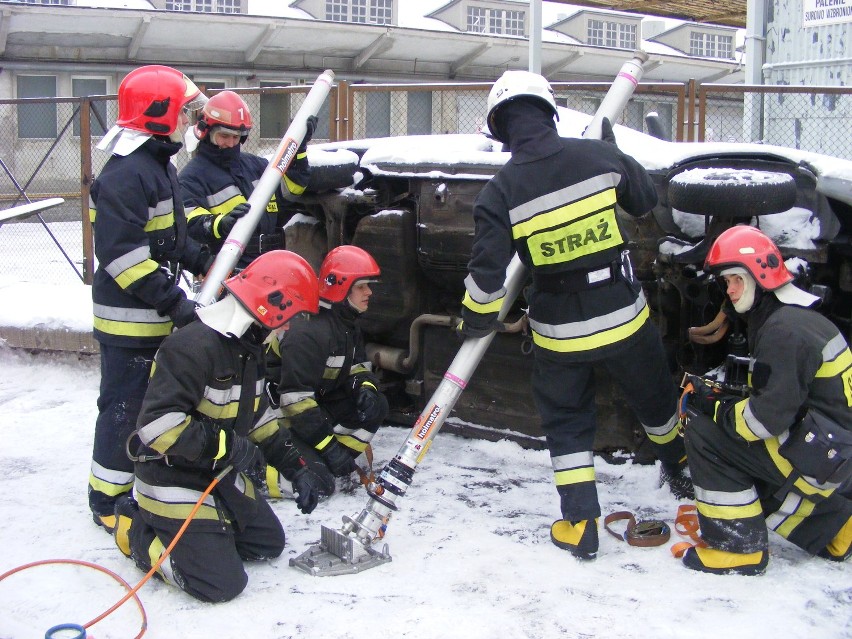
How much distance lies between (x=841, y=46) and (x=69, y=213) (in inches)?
429

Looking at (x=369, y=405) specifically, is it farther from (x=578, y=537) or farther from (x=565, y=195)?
(x=565, y=195)

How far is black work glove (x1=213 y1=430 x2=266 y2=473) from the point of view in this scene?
3.53 m

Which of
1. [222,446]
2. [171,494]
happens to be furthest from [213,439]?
[171,494]

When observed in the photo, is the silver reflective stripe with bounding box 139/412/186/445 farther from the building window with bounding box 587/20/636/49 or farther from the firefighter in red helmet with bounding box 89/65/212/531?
the building window with bounding box 587/20/636/49

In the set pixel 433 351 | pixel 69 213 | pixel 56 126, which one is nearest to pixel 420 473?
pixel 433 351

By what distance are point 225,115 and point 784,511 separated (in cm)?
312

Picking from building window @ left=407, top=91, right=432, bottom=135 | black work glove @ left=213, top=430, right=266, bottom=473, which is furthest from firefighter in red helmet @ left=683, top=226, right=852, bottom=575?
building window @ left=407, top=91, right=432, bottom=135

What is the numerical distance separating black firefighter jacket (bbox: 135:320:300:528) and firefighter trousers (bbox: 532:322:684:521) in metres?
1.18

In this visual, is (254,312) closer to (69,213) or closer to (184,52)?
(69,213)

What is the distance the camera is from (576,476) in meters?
3.88

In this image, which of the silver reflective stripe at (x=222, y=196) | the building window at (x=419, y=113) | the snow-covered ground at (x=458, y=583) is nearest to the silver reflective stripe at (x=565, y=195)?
the snow-covered ground at (x=458, y=583)

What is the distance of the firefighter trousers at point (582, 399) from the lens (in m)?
3.87

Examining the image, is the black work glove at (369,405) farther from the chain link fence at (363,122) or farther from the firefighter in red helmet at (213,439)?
the chain link fence at (363,122)

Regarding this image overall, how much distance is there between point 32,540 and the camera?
4062mm
